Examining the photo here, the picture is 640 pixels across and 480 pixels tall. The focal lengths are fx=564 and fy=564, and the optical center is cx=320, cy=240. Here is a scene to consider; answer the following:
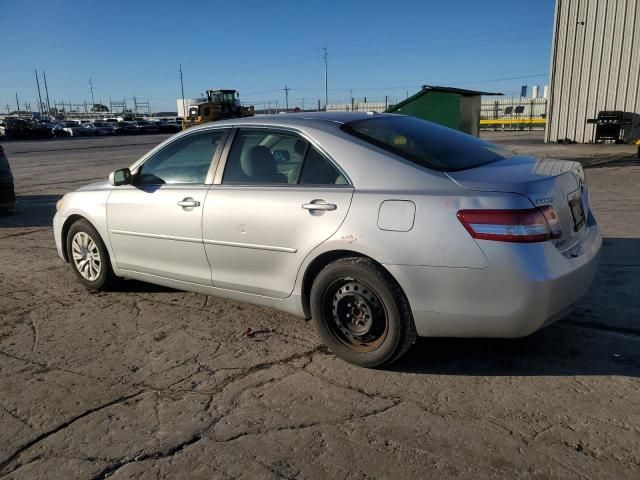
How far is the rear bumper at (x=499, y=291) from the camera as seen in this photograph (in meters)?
2.96

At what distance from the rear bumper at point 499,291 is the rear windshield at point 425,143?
0.68 metres

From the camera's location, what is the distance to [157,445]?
282 cm

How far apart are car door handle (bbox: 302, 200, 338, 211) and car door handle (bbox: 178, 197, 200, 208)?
101 centimetres

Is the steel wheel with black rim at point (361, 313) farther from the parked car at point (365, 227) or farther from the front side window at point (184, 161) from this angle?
the front side window at point (184, 161)

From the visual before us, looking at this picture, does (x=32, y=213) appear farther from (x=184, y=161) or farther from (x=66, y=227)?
(x=184, y=161)

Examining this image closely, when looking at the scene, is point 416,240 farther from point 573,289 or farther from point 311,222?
point 573,289

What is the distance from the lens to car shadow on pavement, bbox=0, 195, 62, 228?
897 cm

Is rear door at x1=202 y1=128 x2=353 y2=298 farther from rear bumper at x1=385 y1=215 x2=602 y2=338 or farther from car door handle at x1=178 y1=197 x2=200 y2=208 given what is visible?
rear bumper at x1=385 y1=215 x2=602 y2=338

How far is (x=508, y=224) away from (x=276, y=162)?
5.69 feet

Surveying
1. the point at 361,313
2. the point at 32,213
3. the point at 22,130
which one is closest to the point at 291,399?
the point at 361,313

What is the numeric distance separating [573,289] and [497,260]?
59 centimetres

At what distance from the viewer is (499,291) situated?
3.00 metres

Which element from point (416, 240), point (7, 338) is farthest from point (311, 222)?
point (7, 338)

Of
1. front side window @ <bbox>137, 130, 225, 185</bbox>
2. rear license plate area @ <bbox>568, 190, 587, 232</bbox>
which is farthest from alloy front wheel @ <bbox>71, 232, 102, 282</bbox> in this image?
rear license plate area @ <bbox>568, 190, 587, 232</bbox>
